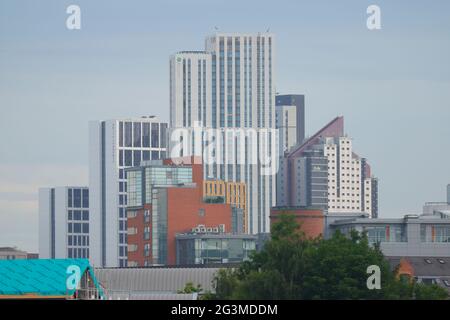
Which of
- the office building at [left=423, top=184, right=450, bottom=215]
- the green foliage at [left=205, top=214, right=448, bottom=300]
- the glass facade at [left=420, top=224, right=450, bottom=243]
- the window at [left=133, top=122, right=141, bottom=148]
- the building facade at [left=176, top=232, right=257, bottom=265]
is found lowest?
the building facade at [left=176, top=232, right=257, bottom=265]

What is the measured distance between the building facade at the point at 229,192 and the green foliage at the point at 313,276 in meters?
107

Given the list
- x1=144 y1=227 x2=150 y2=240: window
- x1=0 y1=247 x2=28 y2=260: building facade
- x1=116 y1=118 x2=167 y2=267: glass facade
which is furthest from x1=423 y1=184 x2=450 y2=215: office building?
x1=116 y1=118 x2=167 y2=267: glass facade

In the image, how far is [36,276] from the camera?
136 ft

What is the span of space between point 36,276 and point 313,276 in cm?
824

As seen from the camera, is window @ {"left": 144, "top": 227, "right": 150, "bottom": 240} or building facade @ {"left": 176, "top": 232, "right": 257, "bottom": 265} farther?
window @ {"left": 144, "top": 227, "right": 150, "bottom": 240}

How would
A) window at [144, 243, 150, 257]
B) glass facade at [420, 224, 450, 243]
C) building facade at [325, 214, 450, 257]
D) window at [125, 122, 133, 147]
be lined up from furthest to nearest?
window at [125, 122, 133, 147] → window at [144, 243, 150, 257] → glass facade at [420, 224, 450, 243] → building facade at [325, 214, 450, 257]

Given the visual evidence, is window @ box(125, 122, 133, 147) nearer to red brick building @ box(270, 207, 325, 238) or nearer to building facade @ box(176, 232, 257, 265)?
building facade @ box(176, 232, 257, 265)

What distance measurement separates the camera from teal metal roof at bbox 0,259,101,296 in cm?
3788

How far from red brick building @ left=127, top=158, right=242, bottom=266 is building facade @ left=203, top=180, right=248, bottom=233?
7.27ft

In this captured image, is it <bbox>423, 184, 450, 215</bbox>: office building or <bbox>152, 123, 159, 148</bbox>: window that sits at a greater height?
<bbox>152, 123, 159, 148</bbox>: window

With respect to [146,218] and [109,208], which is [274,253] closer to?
[146,218]

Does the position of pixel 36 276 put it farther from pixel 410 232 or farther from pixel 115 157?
pixel 115 157

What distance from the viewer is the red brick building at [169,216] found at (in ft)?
488
